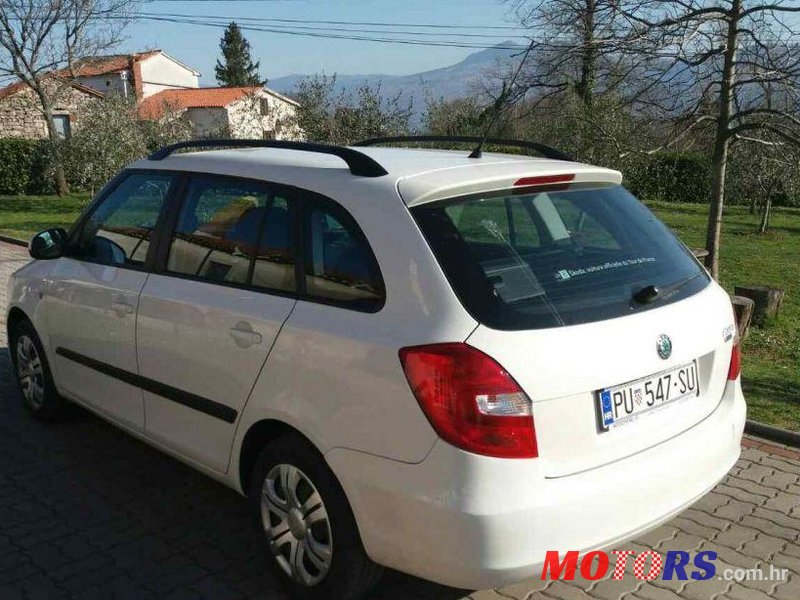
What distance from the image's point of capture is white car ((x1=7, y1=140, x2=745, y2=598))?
8.01 feet

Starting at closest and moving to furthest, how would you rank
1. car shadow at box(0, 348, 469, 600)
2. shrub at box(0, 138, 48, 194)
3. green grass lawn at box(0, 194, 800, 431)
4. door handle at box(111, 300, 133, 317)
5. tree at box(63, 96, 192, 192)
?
car shadow at box(0, 348, 469, 600) < door handle at box(111, 300, 133, 317) < green grass lawn at box(0, 194, 800, 431) < tree at box(63, 96, 192, 192) < shrub at box(0, 138, 48, 194)

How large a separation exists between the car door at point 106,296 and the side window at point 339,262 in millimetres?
1149

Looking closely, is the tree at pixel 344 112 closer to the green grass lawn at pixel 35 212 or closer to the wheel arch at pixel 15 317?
the green grass lawn at pixel 35 212

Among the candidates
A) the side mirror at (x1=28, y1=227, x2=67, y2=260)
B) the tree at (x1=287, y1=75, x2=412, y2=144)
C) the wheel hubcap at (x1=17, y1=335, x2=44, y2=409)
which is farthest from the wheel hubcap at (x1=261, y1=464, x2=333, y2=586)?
the tree at (x1=287, y1=75, x2=412, y2=144)

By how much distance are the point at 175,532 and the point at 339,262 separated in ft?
5.56

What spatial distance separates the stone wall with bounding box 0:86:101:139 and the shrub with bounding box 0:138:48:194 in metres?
1.35

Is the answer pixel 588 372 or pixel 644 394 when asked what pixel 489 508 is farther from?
pixel 644 394

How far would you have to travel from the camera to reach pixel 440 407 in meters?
2.44

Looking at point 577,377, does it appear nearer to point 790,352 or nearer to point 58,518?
point 58,518

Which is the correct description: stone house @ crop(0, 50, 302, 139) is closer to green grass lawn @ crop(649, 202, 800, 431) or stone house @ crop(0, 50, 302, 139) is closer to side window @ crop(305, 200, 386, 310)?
green grass lawn @ crop(649, 202, 800, 431)

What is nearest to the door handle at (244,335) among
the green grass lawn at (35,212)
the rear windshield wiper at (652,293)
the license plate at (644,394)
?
the license plate at (644,394)

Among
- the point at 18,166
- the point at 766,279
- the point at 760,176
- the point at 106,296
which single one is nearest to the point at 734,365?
the point at 106,296

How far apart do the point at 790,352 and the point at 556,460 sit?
18.0 ft

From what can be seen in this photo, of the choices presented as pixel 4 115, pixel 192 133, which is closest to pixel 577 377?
pixel 192 133
